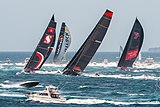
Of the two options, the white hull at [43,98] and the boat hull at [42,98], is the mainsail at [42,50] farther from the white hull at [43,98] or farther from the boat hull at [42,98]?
the white hull at [43,98]

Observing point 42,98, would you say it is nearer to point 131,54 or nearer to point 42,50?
point 42,50

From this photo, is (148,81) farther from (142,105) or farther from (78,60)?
(142,105)

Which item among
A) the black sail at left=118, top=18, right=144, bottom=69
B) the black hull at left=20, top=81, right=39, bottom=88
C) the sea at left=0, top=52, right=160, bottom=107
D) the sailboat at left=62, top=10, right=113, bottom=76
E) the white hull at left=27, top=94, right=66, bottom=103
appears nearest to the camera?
the sea at left=0, top=52, right=160, bottom=107

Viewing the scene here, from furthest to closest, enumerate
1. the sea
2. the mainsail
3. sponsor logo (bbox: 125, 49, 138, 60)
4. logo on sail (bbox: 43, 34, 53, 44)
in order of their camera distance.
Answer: sponsor logo (bbox: 125, 49, 138, 60) → logo on sail (bbox: 43, 34, 53, 44) → the mainsail → the sea

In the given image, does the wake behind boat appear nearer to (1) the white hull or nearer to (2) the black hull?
(1) the white hull

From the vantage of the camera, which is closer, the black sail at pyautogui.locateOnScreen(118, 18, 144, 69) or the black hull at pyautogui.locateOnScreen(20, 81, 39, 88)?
the black hull at pyautogui.locateOnScreen(20, 81, 39, 88)

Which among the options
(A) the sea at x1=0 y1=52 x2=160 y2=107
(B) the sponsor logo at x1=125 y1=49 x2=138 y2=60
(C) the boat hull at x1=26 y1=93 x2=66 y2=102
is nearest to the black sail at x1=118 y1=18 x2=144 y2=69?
(B) the sponsor logo at x1=125 y1=49 x2=138 y2=60

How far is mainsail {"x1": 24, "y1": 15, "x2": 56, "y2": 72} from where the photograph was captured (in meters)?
173

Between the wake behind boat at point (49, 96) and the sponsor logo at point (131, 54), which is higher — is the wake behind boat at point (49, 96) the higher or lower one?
the higher one

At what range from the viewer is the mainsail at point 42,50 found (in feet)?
566

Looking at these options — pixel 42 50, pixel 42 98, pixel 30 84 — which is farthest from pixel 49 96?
pixel 42 50

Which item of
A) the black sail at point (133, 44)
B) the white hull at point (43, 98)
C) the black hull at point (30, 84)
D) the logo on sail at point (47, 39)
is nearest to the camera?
the white hull at point (43, 98)

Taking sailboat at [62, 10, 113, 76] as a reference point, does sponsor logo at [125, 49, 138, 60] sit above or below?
below

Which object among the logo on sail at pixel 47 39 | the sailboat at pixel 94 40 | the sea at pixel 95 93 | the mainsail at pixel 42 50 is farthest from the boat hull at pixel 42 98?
the logo on sail at pixel 47 39
